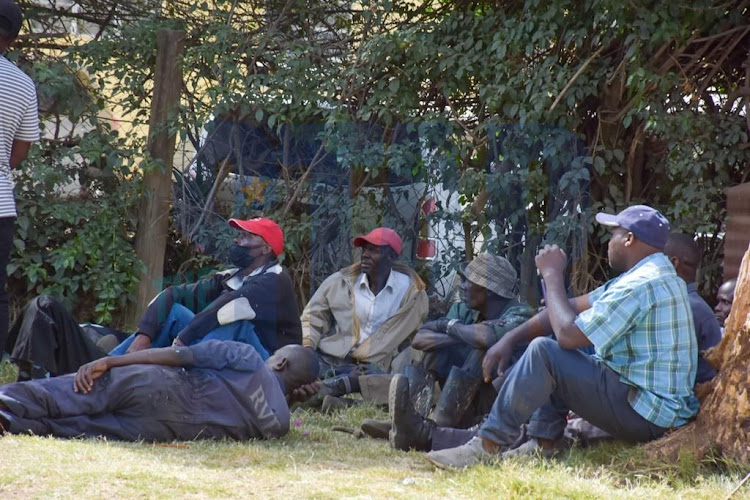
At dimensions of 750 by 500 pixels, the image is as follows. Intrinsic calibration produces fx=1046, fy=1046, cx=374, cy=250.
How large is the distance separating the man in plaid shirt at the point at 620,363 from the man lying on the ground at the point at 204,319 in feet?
6.91

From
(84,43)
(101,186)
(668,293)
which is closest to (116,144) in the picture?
(101,186)

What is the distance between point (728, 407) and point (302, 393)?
237 centimetres

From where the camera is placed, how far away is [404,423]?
16.0 feet

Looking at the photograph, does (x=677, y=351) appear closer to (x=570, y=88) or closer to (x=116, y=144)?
(x=570, y=88)

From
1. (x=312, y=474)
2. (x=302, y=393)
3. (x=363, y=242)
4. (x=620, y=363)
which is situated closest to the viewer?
(x=312, y=474)

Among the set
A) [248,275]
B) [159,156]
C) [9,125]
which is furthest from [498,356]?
[159,156]

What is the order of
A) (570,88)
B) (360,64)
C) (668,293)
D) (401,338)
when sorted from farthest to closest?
1. (360,64)
2. (570,88)
3. (401,338)
4. (668,293)

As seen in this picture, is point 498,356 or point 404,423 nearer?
point 404,423

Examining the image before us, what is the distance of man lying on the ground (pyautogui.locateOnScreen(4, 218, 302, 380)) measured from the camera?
6.06m

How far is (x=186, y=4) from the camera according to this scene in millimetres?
8656

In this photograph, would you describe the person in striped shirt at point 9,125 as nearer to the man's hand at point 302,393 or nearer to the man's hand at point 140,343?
the man's hand at point 140,343

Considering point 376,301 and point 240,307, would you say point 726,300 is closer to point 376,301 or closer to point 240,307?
point 376,301

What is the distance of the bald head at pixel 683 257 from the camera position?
547 centimetres

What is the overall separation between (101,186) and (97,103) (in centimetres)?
68
